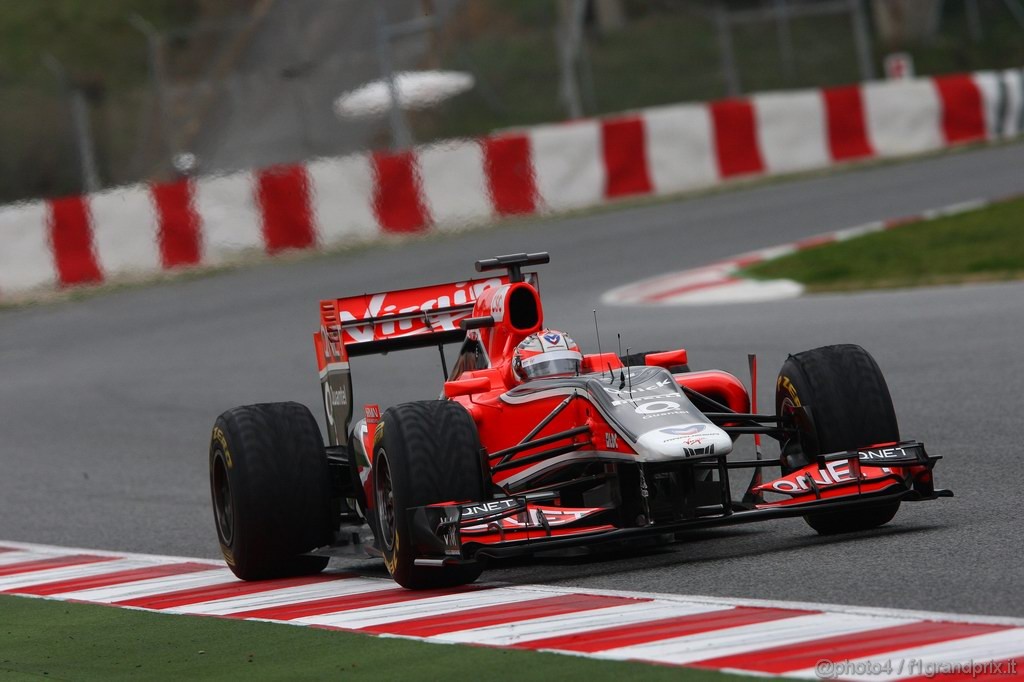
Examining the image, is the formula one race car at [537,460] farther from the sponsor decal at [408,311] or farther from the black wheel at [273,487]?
the sponsor decal at [408,311]

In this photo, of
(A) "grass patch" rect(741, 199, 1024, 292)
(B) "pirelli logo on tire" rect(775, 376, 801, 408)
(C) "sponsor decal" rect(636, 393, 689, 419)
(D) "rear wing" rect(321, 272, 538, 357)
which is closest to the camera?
(C) "sponsor decal" rect(636, 393, 689, 419)

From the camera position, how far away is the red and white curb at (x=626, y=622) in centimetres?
471

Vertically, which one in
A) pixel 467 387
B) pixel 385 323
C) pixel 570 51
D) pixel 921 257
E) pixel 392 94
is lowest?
pixel 921 257

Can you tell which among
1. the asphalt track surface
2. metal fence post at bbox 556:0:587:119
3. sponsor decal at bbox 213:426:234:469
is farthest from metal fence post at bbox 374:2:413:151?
sponsor decal at bbox 213:426:234:469

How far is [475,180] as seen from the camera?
20.9 metres

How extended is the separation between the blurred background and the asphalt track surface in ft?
9.12

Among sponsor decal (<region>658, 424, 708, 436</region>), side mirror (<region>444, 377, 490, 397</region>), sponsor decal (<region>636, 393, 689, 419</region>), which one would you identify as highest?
side mirror (<region>444, 377, 490, 397</region>)

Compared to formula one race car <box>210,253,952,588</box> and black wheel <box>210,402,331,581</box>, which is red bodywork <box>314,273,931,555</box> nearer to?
formula one race car <box>210,253,952,588</box>

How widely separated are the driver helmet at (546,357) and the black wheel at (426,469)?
78cm

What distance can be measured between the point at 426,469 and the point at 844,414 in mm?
1685

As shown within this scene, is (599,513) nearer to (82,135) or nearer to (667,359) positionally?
(667,359)

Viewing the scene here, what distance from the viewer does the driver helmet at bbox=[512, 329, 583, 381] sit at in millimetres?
7562

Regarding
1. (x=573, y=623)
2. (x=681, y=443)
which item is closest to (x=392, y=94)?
(x=681, y=443)

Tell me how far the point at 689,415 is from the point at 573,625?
4.39ft
